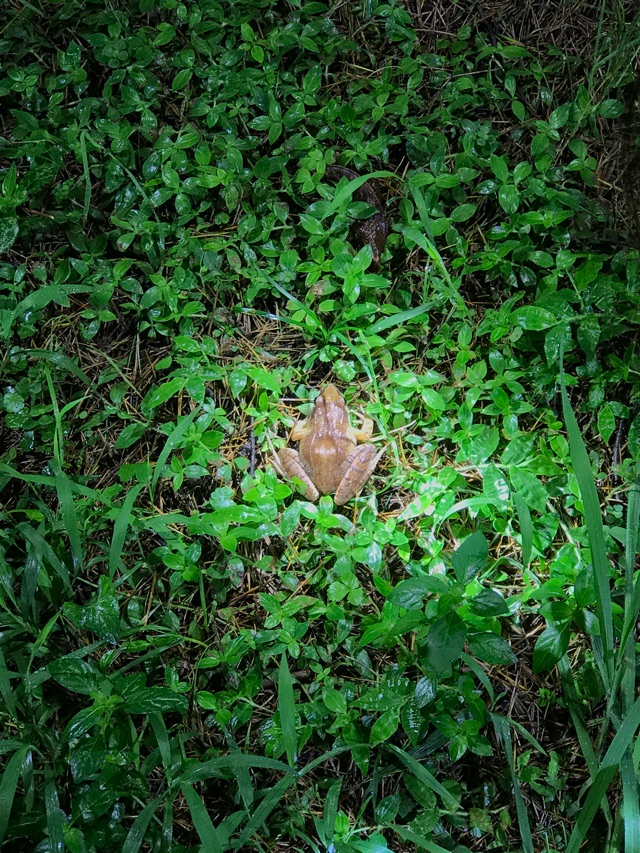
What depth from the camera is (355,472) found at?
2773mm

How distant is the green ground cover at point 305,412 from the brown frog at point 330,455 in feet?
0.28

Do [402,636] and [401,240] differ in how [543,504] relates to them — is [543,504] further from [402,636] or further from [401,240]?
[401,240]

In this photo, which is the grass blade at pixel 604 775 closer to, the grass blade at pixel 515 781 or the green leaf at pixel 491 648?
the grass blade at pixel 515 781

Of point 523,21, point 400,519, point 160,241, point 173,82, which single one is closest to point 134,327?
point 160,241

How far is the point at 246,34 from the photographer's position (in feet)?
10.6

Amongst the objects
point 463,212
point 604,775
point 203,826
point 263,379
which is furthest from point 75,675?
point 463,212

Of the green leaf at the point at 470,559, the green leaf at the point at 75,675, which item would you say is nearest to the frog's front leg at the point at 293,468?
the green leaf at the point at 470,559

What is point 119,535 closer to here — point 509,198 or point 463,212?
point 463,212

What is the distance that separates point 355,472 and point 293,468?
287mm

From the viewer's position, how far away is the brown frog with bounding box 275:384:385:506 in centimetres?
278

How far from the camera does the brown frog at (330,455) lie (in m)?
2.78

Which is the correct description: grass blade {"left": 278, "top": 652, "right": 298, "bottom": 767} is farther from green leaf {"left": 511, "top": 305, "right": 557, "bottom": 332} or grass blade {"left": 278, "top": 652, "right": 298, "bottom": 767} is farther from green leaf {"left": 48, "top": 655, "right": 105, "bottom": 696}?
green leaf {"left": 511, "top": 305, "right": 557, "bottom": 332}

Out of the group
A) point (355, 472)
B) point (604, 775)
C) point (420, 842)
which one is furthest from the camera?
point (355, 472)

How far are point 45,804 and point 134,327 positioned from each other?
6.88 feet
